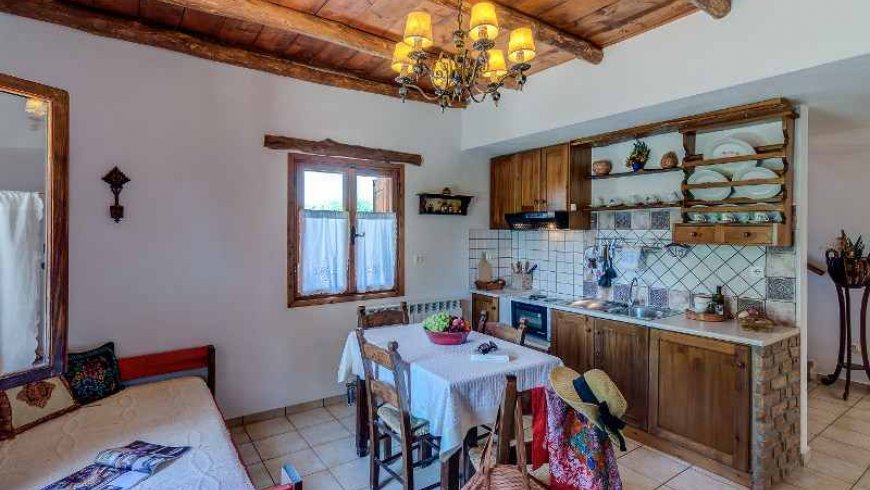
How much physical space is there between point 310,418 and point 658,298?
297 cm

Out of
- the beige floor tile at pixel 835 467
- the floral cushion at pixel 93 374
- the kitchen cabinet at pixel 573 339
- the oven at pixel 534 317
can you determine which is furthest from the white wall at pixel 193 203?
the beige floor tile at pixel 835 467

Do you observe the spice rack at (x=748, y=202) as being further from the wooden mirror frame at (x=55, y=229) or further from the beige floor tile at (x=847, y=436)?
the wooden mirror frame at (x=55, y=229)

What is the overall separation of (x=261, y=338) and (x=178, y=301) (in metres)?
0.66

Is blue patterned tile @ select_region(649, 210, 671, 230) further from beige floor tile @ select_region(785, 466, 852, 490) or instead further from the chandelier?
the chandelier

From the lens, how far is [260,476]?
105 inches

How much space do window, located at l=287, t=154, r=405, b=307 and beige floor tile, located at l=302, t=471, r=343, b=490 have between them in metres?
1.35

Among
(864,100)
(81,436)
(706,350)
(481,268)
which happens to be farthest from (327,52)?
(864,100)

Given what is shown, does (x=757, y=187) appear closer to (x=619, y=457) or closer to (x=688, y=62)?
(x=688, y=62)

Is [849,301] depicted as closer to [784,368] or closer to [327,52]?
[784,368]

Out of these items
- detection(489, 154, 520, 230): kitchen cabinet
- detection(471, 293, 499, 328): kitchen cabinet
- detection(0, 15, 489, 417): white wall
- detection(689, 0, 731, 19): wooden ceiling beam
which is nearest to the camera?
detection(689, 0, 731, 19): wooden ceiling beam

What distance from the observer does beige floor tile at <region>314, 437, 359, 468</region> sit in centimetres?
286

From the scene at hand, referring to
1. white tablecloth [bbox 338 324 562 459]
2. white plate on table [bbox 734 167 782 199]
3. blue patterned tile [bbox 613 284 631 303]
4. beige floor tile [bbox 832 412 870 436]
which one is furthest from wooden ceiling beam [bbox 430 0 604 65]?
beige floor tile [bbox 832 412 870 436]

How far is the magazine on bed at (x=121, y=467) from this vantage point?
5.67 ft

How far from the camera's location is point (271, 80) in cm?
344
